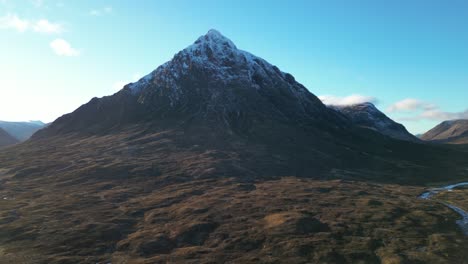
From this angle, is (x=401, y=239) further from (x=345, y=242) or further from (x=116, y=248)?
(x=116, y=248)

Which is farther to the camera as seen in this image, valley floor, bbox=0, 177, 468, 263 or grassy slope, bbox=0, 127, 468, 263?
grassy slope, bbox=0, 127, 468, 263

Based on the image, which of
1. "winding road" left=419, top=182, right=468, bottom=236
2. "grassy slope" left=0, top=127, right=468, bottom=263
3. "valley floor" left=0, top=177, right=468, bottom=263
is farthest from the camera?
"winding road" left=419, top=182, right=468, bottom=236

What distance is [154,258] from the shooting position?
93.9m

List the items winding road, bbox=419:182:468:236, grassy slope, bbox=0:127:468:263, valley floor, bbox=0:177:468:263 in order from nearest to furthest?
valley floor, bbox=0:177:468:263 < grassy slope, bbox=0:127:468:263 < winding road, bbox=419:182:468:236

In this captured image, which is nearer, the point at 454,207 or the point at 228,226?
the point at 228,226

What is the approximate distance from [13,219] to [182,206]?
60.7 m

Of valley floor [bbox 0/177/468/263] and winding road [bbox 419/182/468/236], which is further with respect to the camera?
winding road [bbox 419/182/468/236]

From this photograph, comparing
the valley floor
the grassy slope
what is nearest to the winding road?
the valley floor

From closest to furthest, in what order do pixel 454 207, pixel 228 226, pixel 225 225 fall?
pixel 228 226
pixel 225 225
pixel 454 207

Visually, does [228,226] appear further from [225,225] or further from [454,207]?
[454,207]

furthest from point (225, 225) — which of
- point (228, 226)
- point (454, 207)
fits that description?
point (454, 207)

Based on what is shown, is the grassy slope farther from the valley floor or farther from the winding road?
the winding road

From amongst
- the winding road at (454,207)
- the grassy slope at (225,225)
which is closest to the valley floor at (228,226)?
the grassy slope at (225,225)

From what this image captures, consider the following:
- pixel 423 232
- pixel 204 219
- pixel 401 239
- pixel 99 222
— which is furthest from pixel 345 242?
pixel 99 222
